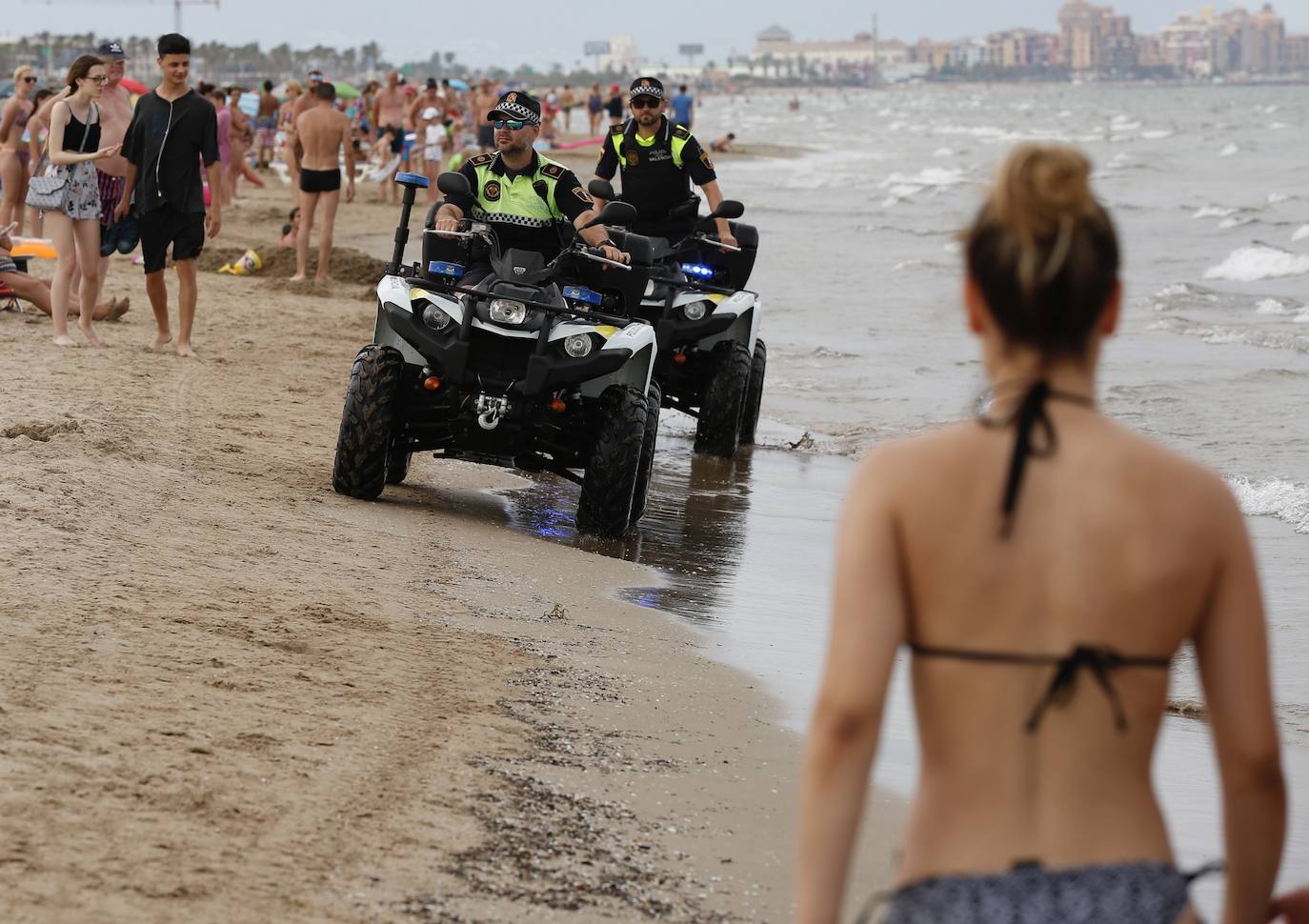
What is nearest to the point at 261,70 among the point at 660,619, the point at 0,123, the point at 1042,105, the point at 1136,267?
the point at 1042,105

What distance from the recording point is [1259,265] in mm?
26203

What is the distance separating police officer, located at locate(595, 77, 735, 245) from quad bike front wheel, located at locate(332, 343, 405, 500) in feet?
8.63

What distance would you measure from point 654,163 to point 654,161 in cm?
1

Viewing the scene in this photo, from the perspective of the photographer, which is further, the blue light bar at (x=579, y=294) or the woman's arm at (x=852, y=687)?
the blue light bar at (x=579, y=294)

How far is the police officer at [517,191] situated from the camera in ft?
27.6

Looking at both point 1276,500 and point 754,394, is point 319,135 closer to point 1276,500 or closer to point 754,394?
point 754,394

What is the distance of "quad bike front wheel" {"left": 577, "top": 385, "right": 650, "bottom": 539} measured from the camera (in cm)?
809

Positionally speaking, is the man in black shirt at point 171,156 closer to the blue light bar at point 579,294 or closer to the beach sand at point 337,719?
the beach sand at point 337,719

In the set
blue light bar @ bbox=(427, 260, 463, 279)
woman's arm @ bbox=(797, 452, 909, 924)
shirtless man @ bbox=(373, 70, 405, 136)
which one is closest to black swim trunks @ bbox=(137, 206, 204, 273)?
blue light bar @ bbox=(427, 260, 463, 279)

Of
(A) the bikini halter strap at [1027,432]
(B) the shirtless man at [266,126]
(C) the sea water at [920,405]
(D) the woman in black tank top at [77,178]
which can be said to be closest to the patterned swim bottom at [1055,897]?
(A) the bikini halter strap at [1027,432]

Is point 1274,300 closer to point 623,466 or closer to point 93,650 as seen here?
point 623,466

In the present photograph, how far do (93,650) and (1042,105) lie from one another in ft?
491

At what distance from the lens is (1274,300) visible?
22594 mm

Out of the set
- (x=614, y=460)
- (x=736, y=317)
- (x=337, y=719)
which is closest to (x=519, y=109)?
(x=614, y=460)
